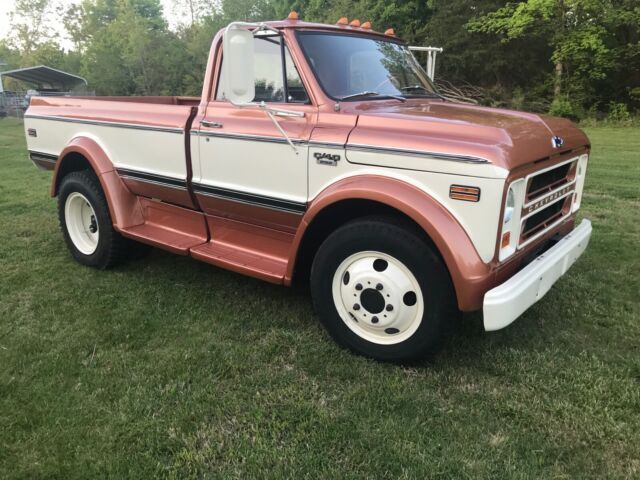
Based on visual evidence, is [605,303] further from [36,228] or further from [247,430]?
[36,228]

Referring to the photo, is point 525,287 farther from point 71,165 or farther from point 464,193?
point 71,165

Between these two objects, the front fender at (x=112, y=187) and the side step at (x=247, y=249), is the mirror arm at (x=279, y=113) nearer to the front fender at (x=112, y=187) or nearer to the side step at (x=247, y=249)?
the side step at (x=247, y=249)

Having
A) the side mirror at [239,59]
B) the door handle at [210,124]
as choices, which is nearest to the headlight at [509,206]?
the side mirror at [239,59]

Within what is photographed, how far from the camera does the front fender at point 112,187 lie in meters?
4.56

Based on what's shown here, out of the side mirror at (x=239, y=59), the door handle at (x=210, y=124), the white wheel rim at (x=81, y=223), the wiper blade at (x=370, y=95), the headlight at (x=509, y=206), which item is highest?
→ the side mirror at (x=239, y=59)

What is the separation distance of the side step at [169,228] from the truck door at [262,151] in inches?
16.3

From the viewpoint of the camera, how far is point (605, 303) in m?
4.15

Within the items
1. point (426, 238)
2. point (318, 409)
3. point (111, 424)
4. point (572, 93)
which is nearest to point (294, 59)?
point (426, 238)

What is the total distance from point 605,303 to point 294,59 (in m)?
2.97

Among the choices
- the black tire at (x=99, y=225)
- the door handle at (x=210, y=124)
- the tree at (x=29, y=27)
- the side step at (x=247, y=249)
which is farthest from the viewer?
the tree at (x=29, y=27)

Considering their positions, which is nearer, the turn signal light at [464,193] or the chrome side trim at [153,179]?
the turn signal light at [464,193]

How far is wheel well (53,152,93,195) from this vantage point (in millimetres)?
4953

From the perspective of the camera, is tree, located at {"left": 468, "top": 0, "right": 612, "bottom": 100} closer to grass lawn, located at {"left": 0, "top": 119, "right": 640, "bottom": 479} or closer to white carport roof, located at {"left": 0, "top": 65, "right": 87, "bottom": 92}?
grass lawn, located at {"left": 0, "top": 119, "right": 640, "bottom": 479}

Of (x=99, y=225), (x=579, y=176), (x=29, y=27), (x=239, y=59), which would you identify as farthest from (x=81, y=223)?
(x=29, y=27)
